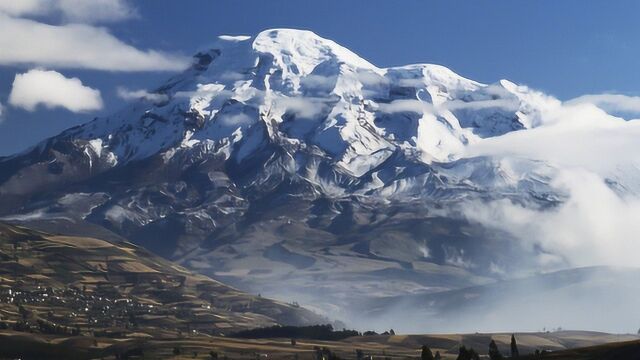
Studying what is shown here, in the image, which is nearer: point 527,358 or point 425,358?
point 425,358

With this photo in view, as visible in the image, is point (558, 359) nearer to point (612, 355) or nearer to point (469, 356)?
point (612, 355)

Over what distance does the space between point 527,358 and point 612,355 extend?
17888 millimetres

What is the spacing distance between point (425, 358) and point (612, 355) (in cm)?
3075

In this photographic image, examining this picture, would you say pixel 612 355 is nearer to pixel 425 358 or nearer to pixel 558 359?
pixel 558 359

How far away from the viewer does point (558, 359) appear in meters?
193

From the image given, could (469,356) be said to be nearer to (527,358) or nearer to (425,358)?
(425,358)

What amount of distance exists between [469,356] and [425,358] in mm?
6459

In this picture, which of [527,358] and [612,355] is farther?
[527,358]

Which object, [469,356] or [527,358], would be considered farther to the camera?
[527,358]

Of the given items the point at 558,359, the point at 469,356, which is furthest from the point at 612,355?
the point at 469,356

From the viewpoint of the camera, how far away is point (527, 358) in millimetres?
198125

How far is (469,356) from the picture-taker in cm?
17475

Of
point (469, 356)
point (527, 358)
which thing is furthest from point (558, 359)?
point (469, 356)

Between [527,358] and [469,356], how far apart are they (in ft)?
88.0
